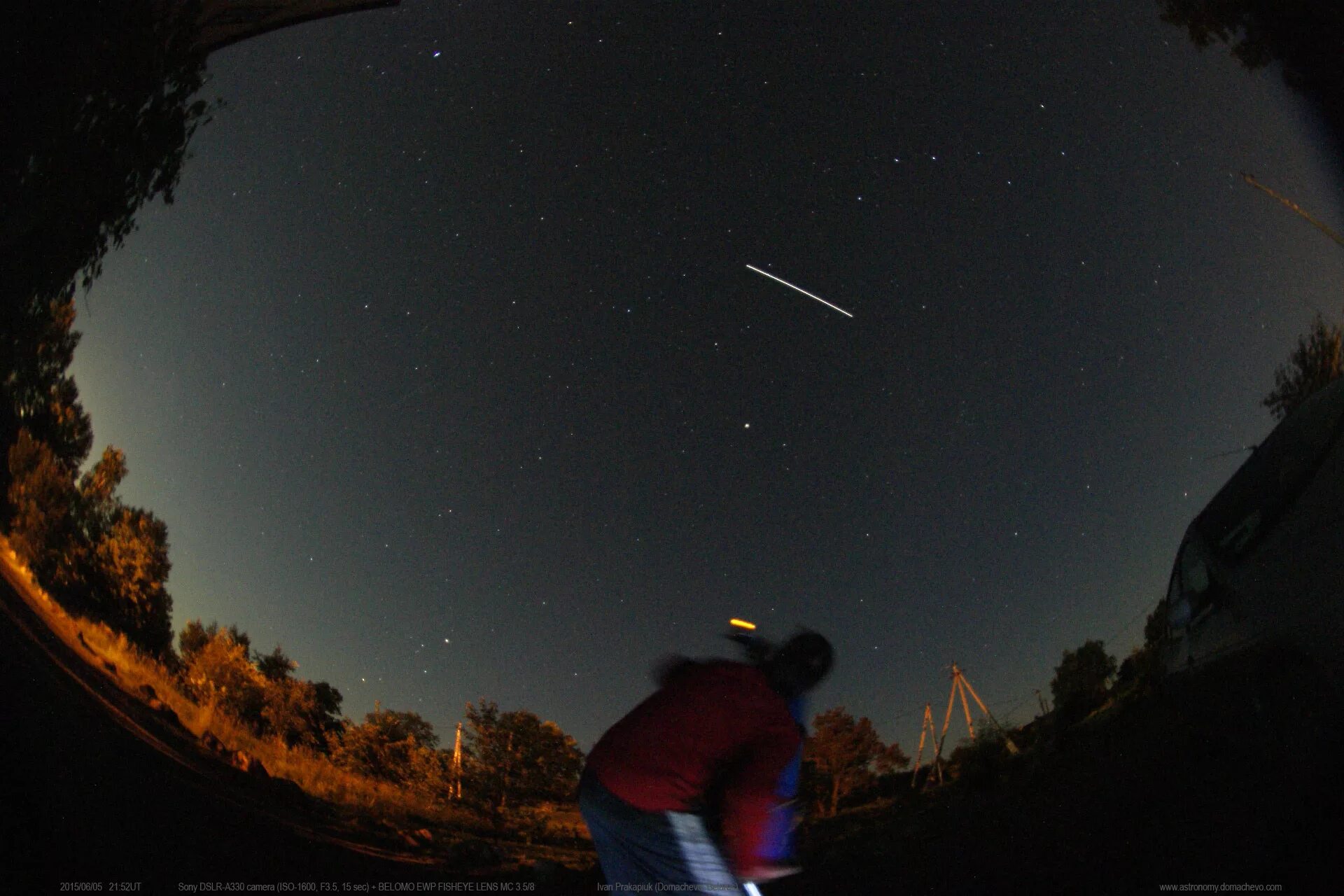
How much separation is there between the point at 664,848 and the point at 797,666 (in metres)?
0.54

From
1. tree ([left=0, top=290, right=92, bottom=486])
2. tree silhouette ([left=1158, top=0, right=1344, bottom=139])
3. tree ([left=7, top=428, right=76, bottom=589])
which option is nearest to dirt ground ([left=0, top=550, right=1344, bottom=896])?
tree ([left=7, top=428, right=76, bottom=589])

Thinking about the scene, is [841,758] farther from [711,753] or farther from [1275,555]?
[1275,555]

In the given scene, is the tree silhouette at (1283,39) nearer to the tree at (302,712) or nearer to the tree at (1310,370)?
the tree at (1310,370)

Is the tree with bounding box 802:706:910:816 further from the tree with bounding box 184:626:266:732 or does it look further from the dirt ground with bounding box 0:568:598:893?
the tree with bounding box 184:626:266:732

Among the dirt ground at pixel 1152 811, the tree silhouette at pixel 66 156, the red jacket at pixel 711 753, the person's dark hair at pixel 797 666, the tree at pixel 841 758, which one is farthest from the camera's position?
the tree silhouette at pixel 66 156

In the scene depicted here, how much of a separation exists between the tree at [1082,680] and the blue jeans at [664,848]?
6.92 ft

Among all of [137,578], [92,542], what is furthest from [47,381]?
[137,578]

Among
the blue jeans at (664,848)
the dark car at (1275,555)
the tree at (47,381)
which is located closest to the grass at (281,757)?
the tree at (47,381)

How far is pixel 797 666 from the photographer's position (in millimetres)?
1529

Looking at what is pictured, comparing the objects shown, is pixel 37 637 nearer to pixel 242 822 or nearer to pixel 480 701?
pixel 242 822

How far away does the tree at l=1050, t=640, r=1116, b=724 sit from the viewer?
2.57m

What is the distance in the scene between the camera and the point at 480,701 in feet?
9.55

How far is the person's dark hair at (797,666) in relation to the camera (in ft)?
4.98

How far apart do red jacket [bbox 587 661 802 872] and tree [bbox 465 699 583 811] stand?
5.30 feet
